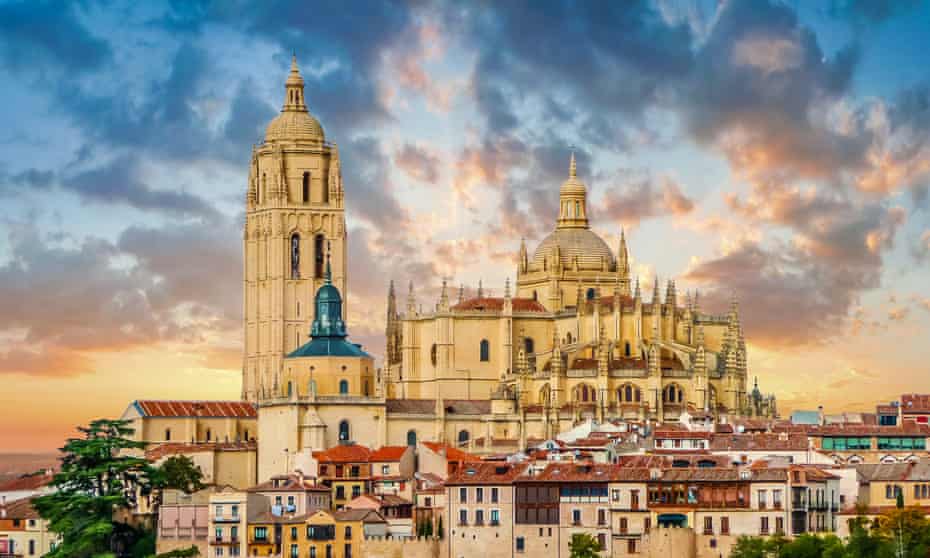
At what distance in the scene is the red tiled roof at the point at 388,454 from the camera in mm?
108062

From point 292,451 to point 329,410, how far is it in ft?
→ 10.1

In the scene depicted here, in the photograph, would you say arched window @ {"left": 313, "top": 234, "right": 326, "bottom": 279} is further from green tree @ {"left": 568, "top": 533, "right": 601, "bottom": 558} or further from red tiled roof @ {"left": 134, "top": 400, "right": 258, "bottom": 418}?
green tree @ {"left": 568, "top": 533, "right": 601, "bottom": 558}

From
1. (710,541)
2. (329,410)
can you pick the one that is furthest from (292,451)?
(710,541)

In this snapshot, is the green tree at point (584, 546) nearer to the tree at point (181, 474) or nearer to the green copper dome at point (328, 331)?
the tree at point (181, 474)

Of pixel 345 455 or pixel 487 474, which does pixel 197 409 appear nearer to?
pixel 345 455

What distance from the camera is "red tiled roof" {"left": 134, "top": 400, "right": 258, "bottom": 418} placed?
403 ft

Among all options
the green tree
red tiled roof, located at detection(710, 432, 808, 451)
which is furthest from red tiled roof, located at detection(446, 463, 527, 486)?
red tiled roof, located at detection(710, 432, 808, 451)

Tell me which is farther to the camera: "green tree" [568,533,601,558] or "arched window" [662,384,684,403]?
"arched window" [662,384,684,403]

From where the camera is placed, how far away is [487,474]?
97.9 meters

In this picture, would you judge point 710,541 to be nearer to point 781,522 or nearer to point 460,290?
point 781,522

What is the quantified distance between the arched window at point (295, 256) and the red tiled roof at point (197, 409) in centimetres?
868

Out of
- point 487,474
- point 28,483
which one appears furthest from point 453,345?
point 487,474

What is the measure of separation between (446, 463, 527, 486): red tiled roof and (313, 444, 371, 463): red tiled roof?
7.67 meters

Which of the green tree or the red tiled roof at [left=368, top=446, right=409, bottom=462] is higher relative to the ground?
the red tiled roof at [left=368, top=446, right=409, bottom=462]
